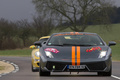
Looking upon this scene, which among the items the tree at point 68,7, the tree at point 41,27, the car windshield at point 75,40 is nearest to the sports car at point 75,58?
the car windshield at point 75,40

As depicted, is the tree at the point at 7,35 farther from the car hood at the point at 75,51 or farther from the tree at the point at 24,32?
the car hood at the point at 75,51

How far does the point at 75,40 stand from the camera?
12633 mm

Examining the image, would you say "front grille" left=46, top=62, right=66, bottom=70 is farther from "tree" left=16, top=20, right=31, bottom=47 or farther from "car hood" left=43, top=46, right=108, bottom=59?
"tree" left=16, top=20, right=31, bottom=47

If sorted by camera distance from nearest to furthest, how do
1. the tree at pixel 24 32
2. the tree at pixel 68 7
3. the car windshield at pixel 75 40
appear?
the car windshield at pixel 75 40 → the tree at pixel 68 7 → the tree at pixel 24 32

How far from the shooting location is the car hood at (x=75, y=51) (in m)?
11.6

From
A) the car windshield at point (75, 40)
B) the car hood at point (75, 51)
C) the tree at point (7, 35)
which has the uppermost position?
the car windshield at point (75, 40)

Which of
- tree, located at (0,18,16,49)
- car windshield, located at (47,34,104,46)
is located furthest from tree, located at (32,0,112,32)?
car windshield, located at (47,34,104,46)

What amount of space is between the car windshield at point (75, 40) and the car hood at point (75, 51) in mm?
448

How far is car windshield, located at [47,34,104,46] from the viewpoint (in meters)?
12.4

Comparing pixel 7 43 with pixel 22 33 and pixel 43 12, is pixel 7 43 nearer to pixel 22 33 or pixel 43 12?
pixel 22 33

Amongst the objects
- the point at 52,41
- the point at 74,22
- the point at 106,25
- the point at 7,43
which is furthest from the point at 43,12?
the point at 52,41

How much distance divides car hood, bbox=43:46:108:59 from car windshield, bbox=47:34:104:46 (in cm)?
45

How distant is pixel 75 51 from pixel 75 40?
1.06 metres

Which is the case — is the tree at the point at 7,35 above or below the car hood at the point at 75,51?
below
